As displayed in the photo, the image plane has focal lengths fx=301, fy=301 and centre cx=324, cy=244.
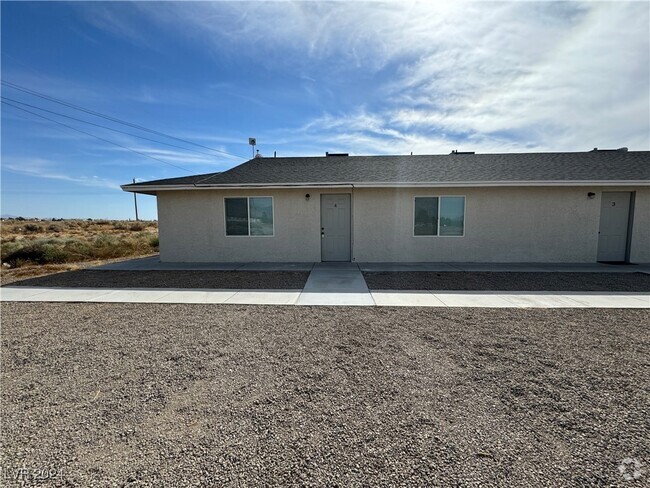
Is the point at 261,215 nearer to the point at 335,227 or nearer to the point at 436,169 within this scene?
the point at 335,227

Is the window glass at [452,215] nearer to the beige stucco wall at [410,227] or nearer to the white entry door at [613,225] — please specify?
the beige stucco wall at [410,227]

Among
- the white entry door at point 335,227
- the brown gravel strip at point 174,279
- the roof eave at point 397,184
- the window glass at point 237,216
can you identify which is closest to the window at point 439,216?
the roof eave at point 397,184

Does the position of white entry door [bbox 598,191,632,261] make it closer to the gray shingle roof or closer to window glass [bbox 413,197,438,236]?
the gray shingle roof

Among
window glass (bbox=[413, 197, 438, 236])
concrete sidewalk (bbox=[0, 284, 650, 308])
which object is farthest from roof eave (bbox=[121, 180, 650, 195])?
concrete sidewalk (bbox=[0, 284, 650, 308])

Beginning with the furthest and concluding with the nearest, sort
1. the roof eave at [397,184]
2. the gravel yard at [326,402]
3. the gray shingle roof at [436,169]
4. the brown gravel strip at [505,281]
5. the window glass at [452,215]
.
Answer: the window glass at [452,215] → the gray shingle roof at [436,169] → the roof eave at [397,184] → the brown gravel strip at [505,281] → the gravel yard at [326,402]

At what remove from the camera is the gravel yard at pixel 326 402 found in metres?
2.07

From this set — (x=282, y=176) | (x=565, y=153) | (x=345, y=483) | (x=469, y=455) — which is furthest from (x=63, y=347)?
(x=565, y=153)

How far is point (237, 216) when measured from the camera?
35.0ft

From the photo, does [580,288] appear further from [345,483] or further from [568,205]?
[345,483]

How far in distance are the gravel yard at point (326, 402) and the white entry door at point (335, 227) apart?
5.78m

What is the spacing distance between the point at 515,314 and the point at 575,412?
290 cm

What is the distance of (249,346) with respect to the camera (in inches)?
159

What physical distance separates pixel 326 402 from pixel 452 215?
Result: 29.5 feet

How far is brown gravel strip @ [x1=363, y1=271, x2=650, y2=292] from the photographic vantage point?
713 cm
